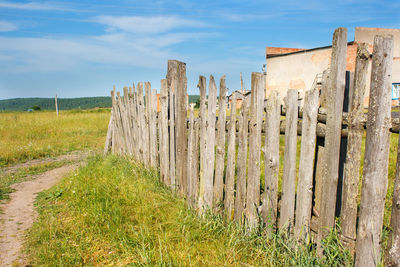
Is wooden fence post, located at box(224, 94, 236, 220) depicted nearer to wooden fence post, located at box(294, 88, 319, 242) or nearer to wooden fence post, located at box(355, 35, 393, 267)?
wooden fence post, located at box(294, 88, 319, 242)

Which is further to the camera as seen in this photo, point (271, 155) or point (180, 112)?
point (180, 112)

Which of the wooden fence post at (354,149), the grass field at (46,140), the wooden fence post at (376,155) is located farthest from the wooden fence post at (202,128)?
the grass field at (46,140)

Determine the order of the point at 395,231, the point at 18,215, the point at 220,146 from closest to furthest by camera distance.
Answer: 1. the point at 395,231
2. the point at 220,146
3. the point at 18,215

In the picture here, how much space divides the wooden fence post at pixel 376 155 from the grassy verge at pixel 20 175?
5477mm

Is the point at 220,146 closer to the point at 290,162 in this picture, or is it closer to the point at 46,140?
the point at 290,162

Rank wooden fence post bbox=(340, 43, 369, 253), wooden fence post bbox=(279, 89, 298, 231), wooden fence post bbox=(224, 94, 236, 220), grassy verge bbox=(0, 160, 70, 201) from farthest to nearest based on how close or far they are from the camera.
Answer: grassy verge bbox=(0, 160, 70, 201)
wooden fence post bbox=(224, 94, 236, 220)
wooden fence post bbox=(279, 89, 298, 231)
wooden fence post bbox=(340, 43, 369, 253)

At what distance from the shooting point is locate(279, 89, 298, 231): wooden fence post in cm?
232

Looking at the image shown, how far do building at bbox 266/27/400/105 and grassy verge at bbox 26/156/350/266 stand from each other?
16.5 metres

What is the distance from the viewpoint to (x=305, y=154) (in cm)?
226

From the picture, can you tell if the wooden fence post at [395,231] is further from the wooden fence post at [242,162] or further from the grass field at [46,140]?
the grass field at [46,140]

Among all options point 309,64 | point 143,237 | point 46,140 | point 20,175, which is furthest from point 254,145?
point 309,64

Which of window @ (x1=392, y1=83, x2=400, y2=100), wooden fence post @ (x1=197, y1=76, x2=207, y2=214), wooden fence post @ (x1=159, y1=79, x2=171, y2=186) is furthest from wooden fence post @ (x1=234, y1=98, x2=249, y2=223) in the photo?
window @ (x1=392, y1=83, x2=400, y2=100)

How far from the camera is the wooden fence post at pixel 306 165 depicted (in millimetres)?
2186

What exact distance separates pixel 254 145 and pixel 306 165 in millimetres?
548
